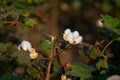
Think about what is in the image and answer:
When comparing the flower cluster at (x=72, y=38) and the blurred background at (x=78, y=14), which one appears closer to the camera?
the flower cluster at (x=72, y=38)

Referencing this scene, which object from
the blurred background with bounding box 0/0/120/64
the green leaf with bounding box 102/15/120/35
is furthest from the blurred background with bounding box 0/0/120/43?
the green leaf with bounding box 102/15/120/35

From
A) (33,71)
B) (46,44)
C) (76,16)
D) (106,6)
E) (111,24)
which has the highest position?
(76,16)

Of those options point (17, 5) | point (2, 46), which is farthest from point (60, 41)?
point (17, 5)

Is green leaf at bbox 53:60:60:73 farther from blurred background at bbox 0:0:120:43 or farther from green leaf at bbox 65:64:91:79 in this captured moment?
blurred background at bbox 0:0:120:43

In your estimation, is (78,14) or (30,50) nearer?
(30,50)

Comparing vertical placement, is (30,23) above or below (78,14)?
below

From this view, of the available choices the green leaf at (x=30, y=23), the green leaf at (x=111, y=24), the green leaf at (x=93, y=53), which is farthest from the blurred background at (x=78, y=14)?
the green leaf at (x=111, y=24)

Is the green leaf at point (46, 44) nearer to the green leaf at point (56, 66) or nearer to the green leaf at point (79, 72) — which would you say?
the green leaf at point (56, 66)

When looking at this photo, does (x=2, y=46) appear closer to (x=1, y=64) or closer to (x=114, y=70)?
(x=1, y=64)

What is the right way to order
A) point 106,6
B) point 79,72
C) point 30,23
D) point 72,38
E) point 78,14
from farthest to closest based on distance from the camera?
point 78,14
point 106,6
point 30,23
point 72,38
point 79,72

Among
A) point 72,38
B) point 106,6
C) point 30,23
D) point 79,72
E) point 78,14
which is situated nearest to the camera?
point 79,72

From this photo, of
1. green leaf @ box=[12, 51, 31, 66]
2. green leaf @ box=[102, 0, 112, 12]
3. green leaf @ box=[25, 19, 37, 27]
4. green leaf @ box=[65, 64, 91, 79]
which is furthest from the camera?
green leaf @ box=[102, 0, 112, 12]

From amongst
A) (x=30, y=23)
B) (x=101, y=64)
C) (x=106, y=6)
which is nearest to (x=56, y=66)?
(x=101, y=64)

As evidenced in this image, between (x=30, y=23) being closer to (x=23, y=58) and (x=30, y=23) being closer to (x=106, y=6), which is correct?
(x=23, y=58)
